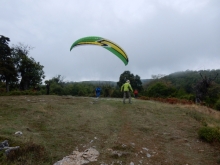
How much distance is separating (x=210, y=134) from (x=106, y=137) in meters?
4.48

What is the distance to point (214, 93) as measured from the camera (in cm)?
3509

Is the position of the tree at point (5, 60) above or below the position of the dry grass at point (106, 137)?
above

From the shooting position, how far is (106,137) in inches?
324

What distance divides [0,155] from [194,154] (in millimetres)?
6467

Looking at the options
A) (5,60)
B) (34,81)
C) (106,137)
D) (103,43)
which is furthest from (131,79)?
(106,137)

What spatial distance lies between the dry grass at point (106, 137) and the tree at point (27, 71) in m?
24.1

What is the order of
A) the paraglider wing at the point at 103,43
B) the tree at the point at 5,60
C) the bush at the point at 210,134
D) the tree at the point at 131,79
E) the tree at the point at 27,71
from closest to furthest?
the bush at the point at 210,134
the paraglider wing at the point at 103,43
the tree at the point at 5,60
the tree at the point at 27,71
the tree at the point at 131,79

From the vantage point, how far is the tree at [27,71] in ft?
114

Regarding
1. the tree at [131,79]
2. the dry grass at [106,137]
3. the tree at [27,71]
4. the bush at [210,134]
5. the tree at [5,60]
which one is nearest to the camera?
the dry grass at [106,137]

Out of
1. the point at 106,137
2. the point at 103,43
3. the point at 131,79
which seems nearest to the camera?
the point at 106,137

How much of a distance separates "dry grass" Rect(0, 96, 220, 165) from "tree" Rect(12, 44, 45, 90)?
24.1m

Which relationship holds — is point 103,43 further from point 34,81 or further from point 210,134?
point 34,81

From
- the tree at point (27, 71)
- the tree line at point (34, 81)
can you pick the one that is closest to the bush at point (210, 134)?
the tree line at point (34, 81)

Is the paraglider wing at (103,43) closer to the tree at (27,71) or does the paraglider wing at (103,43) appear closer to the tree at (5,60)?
the tree at (5,60)
